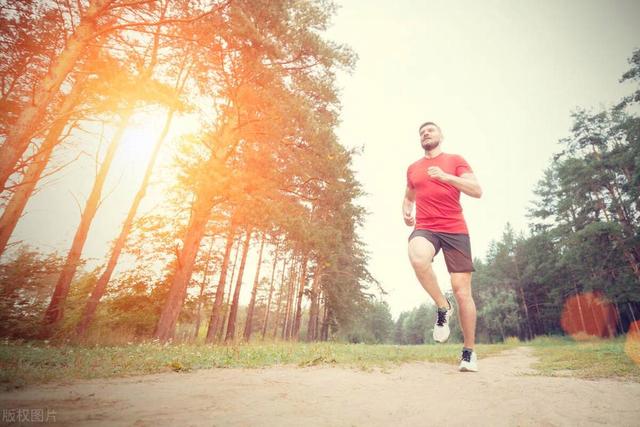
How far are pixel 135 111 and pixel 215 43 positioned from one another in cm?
625

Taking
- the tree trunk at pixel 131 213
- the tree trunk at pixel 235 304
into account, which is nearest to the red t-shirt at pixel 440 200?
the tree trunk at pixel 131 213

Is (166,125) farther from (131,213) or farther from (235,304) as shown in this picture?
(235,304)

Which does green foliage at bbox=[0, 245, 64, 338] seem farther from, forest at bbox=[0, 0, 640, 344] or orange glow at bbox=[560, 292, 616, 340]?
orange glow at bbox=[560, 292, 616, 340]

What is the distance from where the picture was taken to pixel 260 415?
163 centimetres

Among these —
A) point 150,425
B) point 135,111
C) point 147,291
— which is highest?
point 135,111

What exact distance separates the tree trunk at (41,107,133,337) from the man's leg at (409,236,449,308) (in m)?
8.19

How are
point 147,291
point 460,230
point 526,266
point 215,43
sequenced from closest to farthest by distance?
point 460,230 < point 215,43 < point 147,291 < point 526,266

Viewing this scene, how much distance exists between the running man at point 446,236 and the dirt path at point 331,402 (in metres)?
0.74

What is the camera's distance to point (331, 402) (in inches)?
76.9

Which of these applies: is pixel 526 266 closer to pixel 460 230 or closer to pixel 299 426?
pixel 460 230

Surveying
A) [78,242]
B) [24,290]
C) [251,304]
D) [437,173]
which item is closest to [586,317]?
[251,304]

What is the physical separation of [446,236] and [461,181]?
2.16 ft

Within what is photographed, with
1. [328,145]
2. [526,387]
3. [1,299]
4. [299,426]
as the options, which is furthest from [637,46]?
[1,299]

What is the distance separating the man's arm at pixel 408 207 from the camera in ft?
13.1
